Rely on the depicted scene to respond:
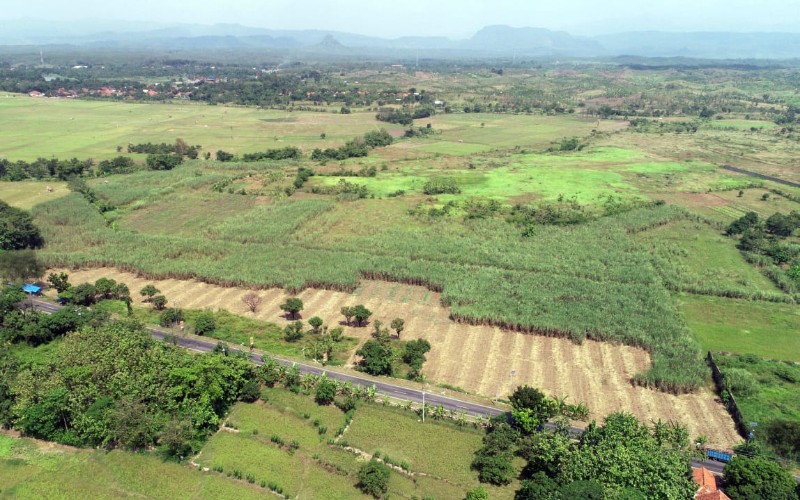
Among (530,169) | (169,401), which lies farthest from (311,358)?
(530,169)

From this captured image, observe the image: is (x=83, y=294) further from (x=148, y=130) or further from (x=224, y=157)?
(x=148, y=130)

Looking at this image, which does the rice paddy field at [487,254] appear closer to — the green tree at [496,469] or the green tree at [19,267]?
the green tree at [19,267]

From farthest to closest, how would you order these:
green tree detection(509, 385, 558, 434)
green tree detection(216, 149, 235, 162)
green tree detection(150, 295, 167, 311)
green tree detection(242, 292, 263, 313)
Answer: green tree detection(216, 149, 235, 162) → green tree detection(242, 292, 263, 313) → green tree detection(150, 295, 167, 311) → green tree detection(509, 385, 558, 434)

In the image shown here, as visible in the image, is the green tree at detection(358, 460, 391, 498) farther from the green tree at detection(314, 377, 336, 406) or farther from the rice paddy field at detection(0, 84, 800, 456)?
the green tree at detection(314, 377, 336, 406)

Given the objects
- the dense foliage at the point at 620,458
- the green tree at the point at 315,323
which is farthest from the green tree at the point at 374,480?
the green tree at the point at 315,323

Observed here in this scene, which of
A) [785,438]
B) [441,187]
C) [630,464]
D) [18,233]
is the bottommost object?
[785,438]

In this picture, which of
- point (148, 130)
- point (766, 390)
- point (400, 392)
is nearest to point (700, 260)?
point (766, 390)

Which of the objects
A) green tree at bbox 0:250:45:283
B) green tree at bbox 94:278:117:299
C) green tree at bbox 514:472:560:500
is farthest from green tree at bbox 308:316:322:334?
green tree at bbox 0:250:45:283
